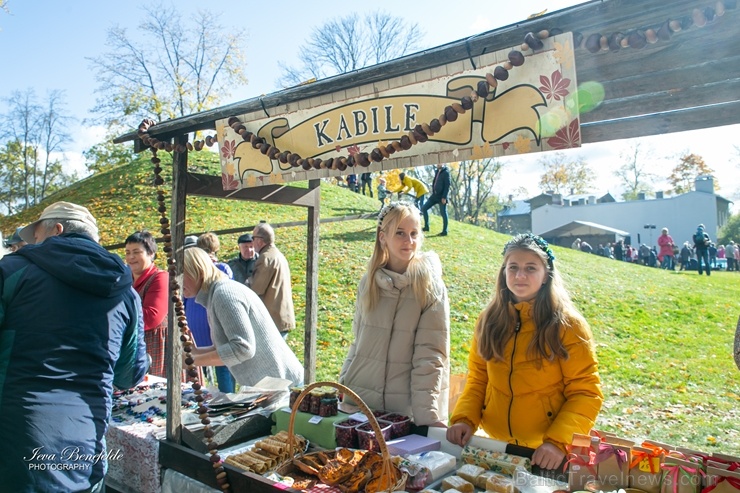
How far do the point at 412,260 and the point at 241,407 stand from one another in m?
1.39

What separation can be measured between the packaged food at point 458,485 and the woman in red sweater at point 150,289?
2888mm

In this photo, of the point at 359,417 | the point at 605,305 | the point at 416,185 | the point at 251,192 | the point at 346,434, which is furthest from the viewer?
the point at 416,185

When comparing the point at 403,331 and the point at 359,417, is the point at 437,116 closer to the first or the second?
the point at 403,331

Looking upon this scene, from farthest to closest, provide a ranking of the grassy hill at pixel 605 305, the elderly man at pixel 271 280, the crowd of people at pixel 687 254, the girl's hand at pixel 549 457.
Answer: the crowd of people at pixel 687 254 < the grassy hill at pixel 605 305 < the elderly man at pixel 271 280 < the girl's hand at pixel 549 457

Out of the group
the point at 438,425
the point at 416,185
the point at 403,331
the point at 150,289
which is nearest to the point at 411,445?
the point at 438,425

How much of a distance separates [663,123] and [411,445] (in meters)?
1.78

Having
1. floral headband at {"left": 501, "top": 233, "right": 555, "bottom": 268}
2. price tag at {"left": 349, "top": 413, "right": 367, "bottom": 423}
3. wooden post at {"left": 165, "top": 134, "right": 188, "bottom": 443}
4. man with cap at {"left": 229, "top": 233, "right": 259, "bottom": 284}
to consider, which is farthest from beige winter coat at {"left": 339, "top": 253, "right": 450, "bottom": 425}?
man with cap at {"left": 229, "top": 233, "right": 259, "bottom": 284}

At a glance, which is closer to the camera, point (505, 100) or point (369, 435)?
point (505, 100)

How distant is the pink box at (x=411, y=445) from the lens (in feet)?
7.84

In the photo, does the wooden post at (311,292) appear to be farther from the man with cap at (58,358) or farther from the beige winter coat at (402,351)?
the man with cap at (58,358)

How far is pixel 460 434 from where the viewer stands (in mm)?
2479

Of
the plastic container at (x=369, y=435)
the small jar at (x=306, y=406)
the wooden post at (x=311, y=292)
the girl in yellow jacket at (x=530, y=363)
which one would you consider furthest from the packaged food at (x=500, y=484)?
the wooden post at (x=311, y=292)

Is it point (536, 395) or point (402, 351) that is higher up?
point (402, 351)

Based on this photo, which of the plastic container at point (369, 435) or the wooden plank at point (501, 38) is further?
the plastic container at point (369, 435)
